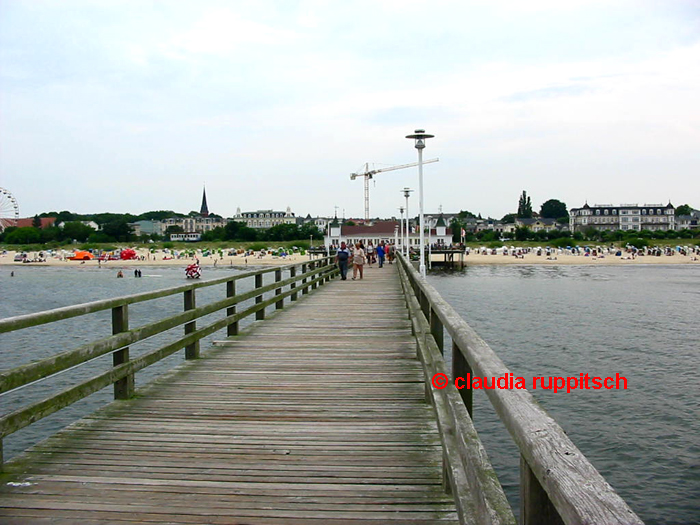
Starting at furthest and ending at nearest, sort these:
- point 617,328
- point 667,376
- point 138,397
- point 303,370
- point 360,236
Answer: point 360,236
point 617,328
point 667,376
point 303,370
point 138,397

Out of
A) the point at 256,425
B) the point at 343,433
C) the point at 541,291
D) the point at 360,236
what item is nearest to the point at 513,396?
the point at 343,433

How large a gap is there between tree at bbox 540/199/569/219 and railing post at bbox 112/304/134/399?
604 ft

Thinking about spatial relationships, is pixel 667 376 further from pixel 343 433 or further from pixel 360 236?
pixel 360 236

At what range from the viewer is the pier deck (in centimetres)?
348

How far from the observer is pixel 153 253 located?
114 metres

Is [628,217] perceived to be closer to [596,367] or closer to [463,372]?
[596,367]

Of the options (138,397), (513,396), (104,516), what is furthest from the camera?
(138,397)

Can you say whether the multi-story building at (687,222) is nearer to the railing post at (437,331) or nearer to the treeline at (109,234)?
the treeline at (109,234)

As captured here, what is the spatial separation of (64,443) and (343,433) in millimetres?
2057

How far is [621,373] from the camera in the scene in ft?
55.3

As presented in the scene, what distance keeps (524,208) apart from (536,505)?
179679 mm

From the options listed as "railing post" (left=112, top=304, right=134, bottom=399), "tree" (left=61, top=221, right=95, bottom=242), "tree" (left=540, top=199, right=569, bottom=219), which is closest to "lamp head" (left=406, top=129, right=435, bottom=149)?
"railing post" (left=112, top=304, right=134, bottom=399)

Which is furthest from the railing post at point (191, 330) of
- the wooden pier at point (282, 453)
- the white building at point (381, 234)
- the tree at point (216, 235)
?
the tree at point (216, 235)

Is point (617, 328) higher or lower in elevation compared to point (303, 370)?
lower
